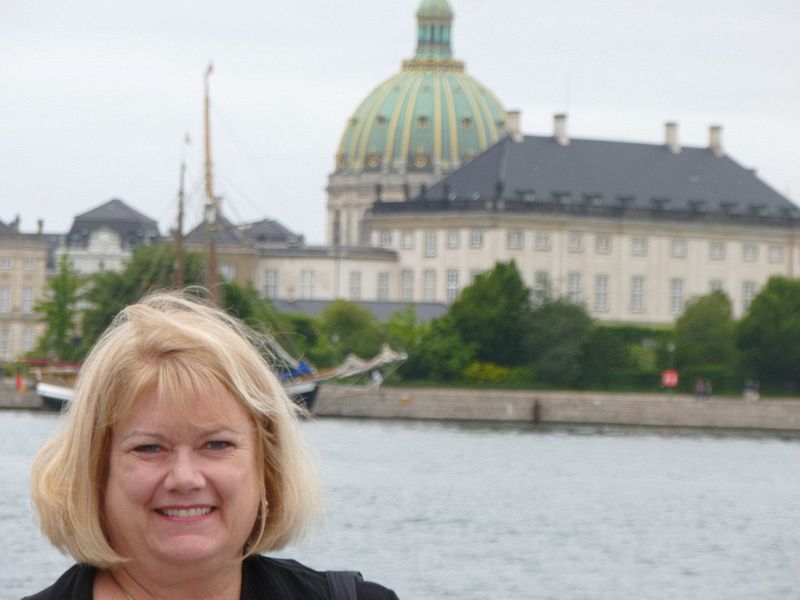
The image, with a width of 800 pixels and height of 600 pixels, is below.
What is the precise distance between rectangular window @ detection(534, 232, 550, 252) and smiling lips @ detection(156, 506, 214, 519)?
125270 millimetres

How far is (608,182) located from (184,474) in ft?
421

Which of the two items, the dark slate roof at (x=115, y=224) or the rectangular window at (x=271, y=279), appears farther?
the dark slate roof at (x=115, y=224)

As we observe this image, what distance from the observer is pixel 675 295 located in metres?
132

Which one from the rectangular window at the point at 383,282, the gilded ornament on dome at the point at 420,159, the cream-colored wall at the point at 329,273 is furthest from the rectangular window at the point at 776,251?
the gilded ornament on dome at the point at 420,159

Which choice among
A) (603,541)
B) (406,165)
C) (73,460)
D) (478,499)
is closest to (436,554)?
(603,541)

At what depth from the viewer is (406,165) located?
558ft

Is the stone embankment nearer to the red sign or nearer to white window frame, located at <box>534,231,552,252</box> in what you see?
the red sign

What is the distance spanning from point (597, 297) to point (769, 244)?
10120 mm

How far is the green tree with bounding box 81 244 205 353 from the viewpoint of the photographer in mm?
67812

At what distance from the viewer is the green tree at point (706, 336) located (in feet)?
283

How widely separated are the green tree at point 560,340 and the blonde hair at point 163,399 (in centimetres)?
7820

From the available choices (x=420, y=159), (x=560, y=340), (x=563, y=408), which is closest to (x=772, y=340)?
(x=560, y=340)

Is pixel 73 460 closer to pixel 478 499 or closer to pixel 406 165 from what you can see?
pixel 478 499

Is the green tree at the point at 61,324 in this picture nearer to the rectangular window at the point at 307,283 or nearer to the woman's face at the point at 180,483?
the rectangular window at the point at 307,283
